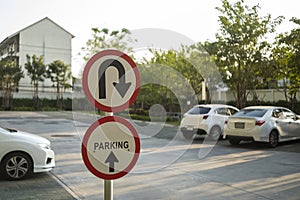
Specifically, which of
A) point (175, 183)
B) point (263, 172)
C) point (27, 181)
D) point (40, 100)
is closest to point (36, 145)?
point (27, 181)

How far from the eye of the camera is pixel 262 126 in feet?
39.4

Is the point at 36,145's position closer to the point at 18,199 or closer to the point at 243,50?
the point at 18,199

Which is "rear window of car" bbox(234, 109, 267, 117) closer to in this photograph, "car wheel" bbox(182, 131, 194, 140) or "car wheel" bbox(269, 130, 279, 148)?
"car wheel" bbox(269, 130, 279, 148)

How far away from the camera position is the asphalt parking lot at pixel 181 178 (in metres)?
5.99

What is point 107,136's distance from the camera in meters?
2.81

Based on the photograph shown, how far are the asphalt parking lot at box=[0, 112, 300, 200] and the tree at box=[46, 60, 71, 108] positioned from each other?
39.4 metres

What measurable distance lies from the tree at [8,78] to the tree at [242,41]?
32593 millimetres

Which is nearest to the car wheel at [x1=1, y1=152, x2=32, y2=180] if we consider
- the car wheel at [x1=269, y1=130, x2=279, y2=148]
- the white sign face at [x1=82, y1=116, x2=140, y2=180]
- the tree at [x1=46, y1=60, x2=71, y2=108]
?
the white sign face at [x1=82, y1=116, x2=140, y2=180]

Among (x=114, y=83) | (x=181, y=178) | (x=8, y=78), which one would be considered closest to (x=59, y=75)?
(x=8, y=78)

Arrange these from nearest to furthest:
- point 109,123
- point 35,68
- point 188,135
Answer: point 109,123 < point 188,135 < point 35,68

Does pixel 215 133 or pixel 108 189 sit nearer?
pixel 108 189

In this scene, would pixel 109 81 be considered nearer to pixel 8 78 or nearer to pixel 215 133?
pixel 215 133

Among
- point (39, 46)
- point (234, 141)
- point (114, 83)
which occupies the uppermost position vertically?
point (39, 46)

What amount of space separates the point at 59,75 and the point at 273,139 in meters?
40.6
